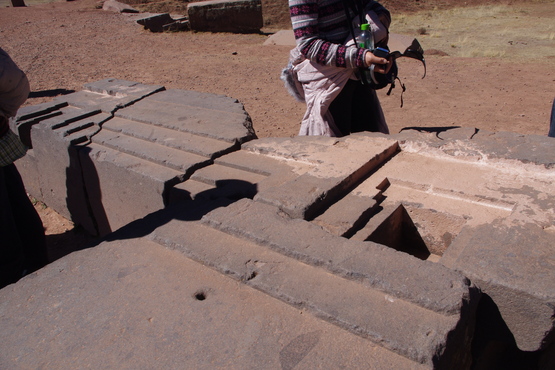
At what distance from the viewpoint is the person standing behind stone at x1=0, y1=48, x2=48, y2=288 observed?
271 centimetres

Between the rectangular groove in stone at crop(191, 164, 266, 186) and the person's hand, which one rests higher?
the person's hand

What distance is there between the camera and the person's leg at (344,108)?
10.4ft

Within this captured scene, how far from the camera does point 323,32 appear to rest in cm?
295

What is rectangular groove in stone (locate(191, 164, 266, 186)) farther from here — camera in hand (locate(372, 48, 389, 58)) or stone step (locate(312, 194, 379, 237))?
camera in hand (locate(372, 48, 389, 58))

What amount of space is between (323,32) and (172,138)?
1.32 metres

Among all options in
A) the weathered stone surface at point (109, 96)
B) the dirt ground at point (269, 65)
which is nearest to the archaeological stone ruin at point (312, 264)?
the weathered stone surface at point (109, 96)

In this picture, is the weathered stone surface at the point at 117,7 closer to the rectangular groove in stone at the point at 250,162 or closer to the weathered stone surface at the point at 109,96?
the weathered stone surface at the point at 109,96

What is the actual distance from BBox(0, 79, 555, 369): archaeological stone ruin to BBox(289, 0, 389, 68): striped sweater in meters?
0.56

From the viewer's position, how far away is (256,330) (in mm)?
1687

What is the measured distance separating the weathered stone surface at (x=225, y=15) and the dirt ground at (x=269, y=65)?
1.22 ft

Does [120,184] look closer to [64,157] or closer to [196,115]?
[64,157]

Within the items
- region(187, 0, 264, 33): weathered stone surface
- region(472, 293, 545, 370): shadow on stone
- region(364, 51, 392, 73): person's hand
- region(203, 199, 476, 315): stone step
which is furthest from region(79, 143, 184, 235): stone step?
region(187, 0, 264, 33): weathered stone surface

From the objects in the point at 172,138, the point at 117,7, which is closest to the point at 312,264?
the point at 172,138

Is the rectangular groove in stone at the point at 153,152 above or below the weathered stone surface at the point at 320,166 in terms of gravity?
below
